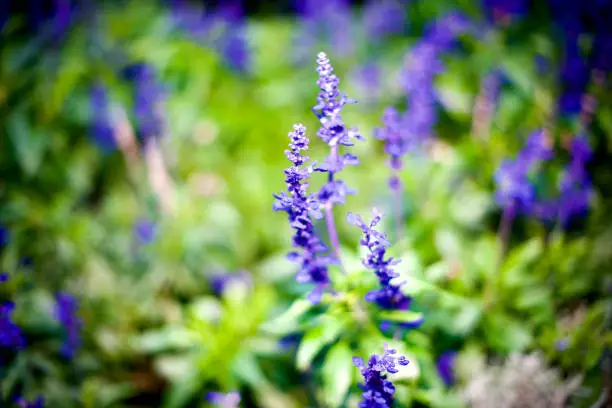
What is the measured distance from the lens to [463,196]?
3.09 m

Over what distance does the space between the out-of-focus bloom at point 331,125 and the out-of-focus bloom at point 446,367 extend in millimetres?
1361

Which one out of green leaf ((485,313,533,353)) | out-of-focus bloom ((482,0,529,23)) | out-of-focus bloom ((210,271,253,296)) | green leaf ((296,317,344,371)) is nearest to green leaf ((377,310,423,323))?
green leaf ((296,317,344,371))

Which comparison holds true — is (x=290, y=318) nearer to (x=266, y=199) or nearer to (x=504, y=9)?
(x=266, y=199)

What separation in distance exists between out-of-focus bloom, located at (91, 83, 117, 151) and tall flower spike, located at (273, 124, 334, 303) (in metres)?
2.79

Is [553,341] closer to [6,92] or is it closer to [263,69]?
[263,69]

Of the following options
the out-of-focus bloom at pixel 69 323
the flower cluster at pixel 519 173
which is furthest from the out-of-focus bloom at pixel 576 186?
the out-of-focus bloom at pixel 69 323

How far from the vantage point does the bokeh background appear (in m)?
2.42

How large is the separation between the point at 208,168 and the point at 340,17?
6.28ft

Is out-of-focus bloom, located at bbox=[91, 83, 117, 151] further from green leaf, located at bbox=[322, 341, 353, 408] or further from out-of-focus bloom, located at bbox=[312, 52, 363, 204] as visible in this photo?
green leaf, located at bbox=[322, 341, 353, 408]

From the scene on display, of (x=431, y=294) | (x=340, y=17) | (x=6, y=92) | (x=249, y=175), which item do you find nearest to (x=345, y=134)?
(x=431, y=294)

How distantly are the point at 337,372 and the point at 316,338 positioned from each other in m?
0.18

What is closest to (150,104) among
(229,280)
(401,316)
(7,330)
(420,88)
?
(229,280)

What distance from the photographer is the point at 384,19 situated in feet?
13.9

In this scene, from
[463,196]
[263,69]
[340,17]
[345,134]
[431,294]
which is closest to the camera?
[345,134]
